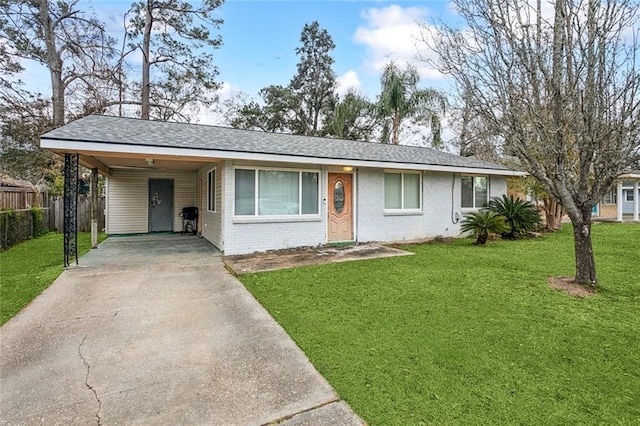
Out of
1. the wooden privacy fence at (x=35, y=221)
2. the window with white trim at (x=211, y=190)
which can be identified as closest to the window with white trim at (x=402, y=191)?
the window with white trim at (x=211, y=190)

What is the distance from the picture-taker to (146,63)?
1792 centimetres

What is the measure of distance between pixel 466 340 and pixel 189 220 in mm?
11610

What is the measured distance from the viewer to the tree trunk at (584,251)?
5.25 metres

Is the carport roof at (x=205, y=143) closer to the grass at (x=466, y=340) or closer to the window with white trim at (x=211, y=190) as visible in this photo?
the window with white trim at (x=211, y=190)

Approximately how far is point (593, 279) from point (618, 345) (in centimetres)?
244

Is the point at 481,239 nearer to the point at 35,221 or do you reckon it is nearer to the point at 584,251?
the point at 584,251

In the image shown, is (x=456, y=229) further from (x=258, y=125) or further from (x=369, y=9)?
(x=258, y=125)

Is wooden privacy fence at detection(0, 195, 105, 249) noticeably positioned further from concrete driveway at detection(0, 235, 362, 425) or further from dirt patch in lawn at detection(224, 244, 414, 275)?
dirt patch in lawn at detection(224, 244, 414, 275)

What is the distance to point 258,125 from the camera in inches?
939

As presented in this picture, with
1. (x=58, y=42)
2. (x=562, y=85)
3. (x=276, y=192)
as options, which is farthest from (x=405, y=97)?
(x=58, y=42)

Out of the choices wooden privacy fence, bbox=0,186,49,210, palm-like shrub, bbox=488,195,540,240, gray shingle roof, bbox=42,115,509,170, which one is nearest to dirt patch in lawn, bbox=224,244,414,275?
gray shingle roof, bbox=42,115,509,170

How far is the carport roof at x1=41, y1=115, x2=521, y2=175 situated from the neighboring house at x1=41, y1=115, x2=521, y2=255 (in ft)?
0.08

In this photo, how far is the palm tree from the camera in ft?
A: 63.0

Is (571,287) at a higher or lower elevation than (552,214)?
lower
